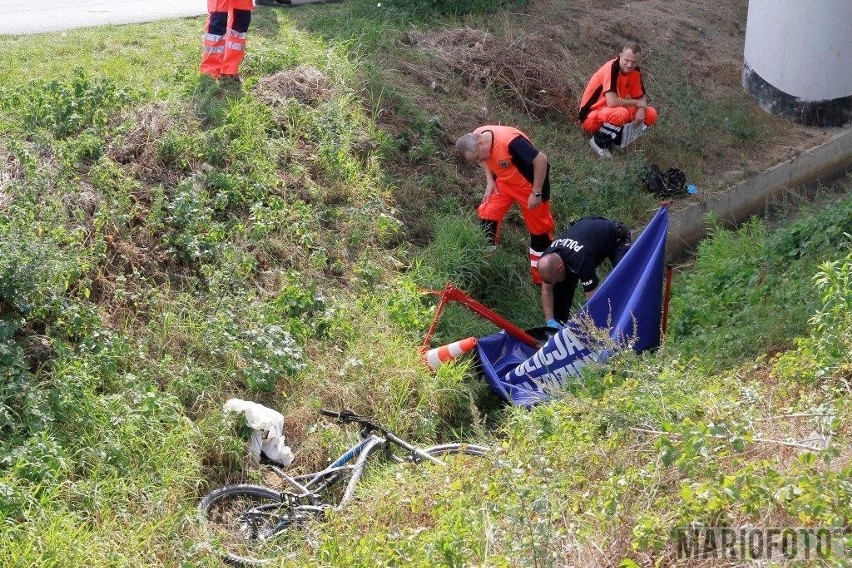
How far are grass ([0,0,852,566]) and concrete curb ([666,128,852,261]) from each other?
0.52m

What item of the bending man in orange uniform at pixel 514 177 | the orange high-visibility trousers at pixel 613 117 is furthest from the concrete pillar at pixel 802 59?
the bending man in orange uniform at pixel 514 177

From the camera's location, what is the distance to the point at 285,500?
6.27m

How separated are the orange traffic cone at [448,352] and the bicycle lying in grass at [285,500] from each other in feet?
3.89

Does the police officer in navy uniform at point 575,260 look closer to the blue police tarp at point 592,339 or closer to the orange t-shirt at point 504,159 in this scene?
the blue police tarp at point 592,339

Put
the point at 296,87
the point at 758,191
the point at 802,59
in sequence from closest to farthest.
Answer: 1. the point at 296,87
2. the point at 758,191
3. the point at 802,59

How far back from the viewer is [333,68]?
10.6 m

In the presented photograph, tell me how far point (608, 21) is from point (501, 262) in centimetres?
594

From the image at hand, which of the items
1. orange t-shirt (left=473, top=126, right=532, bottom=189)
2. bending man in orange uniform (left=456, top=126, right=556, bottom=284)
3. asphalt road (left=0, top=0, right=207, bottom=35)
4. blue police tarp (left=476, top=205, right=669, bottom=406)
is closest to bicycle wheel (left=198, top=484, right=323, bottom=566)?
blue police tarp (left=476, top=205, right=669, bottom=406)

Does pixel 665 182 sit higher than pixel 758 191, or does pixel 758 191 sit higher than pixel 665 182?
pixel 665 182

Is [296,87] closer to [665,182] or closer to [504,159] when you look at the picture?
[504,159]

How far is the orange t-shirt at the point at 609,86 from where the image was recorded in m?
11.4

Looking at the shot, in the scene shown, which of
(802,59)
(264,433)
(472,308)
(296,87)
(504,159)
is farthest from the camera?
(802,59)

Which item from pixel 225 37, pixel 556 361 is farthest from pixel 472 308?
pixel 225 37

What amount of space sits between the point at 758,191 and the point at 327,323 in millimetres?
6220
